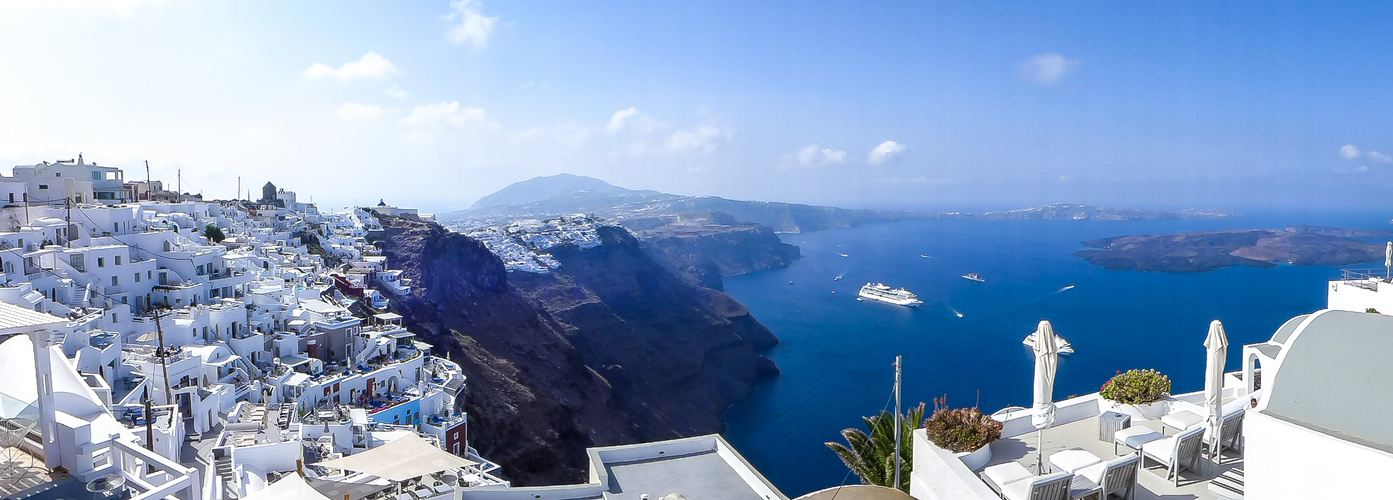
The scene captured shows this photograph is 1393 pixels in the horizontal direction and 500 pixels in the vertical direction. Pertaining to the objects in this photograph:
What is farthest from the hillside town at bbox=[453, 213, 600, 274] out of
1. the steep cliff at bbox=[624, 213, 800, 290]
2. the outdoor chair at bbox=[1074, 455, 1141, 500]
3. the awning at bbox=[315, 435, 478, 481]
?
the outdoor chair at bbox=[1074, 455, 1141, 500]

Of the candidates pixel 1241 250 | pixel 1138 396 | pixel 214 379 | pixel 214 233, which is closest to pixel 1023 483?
pixel 1138 396

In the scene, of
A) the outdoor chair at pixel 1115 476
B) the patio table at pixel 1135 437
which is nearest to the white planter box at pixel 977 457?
the outdoor chair at pixel 1115 476

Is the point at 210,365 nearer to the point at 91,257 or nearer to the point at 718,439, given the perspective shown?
the point at 91,257

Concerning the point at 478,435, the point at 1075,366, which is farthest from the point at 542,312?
the point at 1075,366

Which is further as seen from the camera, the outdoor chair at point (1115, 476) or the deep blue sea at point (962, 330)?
the deep blue sea at point (962, 330)

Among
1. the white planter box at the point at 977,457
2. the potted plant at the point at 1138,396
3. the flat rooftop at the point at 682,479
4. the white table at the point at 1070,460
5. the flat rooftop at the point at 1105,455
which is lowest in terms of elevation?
the flat rooftop at the point at 682,479

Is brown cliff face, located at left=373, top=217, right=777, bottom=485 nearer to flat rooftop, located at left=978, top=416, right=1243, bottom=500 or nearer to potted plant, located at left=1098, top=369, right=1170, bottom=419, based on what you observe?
flat rooftop, located at left=978, top=416, right=1243, bottom=500

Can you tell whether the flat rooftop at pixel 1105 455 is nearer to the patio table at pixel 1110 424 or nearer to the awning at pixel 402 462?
the patio table at pixel 1110 424
